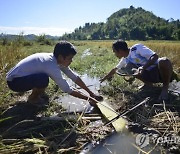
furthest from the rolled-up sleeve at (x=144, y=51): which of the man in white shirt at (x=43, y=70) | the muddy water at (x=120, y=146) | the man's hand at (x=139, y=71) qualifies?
the muddy water at (x=120, y=146)

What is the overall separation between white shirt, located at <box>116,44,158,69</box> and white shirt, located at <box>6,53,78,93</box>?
189cm

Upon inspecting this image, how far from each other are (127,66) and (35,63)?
235cm

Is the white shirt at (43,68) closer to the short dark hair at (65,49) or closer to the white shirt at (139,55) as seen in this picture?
the short dark hair at (65,49)

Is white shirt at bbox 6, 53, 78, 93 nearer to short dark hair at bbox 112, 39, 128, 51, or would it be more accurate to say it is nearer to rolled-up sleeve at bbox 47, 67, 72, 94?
rolled-up sleeve at bbox 47, 67, 72, 94

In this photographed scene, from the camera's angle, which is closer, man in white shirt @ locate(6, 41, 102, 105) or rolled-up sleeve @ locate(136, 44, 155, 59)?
man in white shirt @ locate(6, 41, 102, 105)

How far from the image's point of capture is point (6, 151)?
8.23ft

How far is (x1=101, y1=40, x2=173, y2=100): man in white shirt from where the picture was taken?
4.68m

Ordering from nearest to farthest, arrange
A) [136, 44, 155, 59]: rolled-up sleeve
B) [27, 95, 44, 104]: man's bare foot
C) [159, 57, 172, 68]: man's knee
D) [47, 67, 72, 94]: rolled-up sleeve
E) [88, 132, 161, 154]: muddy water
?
[88, 132, 161, 154]: muddy water, [47, 67, 72, 94]: rolled-up sleeve, [27, 95, 44, 104]: man's bare foot, [159, 57, 172, 68]: man's knee, [136, 44, 155, 59]: rolled-up sleeve

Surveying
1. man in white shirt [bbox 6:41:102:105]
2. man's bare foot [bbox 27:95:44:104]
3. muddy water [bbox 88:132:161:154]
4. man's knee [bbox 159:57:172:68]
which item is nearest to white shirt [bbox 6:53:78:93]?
man in white shirt [bbox 6:41:102:105]

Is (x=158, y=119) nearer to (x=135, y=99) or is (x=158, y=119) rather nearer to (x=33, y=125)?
(x=135, y=99)

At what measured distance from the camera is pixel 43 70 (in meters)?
3.76

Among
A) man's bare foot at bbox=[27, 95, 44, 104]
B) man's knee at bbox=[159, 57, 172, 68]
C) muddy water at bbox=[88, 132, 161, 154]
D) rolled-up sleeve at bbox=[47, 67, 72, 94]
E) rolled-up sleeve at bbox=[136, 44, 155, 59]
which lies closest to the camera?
muddy water at bbox=[88, 132, 161, 154]

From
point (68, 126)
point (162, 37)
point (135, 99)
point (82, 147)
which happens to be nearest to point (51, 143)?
point (82, 147)

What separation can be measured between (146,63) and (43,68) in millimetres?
2045
